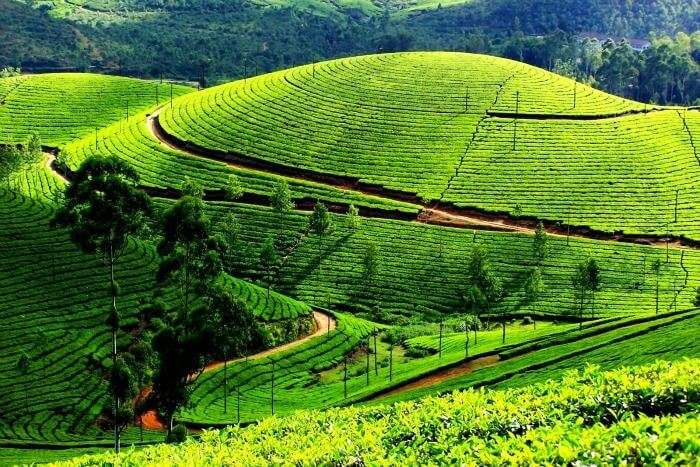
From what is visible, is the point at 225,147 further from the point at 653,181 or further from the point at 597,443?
the point at 597,443

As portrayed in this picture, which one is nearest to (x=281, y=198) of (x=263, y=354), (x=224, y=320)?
(x=263, y=354)

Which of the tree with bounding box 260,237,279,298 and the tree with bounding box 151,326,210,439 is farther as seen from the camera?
the tree with bounding box 260,237,279,298

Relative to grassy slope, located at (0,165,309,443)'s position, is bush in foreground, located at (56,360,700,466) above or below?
above

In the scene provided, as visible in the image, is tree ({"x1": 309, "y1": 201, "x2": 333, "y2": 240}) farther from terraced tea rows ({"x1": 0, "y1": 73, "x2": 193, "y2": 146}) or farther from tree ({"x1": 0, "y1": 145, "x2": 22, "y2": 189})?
terraced tea rows ({"x1": 0, "y1": 73, "x2": 193, "y2": 146})

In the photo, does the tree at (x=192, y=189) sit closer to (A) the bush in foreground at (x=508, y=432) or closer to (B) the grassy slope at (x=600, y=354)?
(B) the grassy slope at (x=600, y=354)

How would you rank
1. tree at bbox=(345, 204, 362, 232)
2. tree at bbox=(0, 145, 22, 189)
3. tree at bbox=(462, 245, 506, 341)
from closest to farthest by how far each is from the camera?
tree at bbox=(462, 245, 506, 341)
tree at bbox=(345, 204, 362, 232)
tree at bbox=(0, 145, 22, 189)

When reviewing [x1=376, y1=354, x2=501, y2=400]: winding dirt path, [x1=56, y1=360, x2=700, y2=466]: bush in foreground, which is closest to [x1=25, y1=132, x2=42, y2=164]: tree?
[x1=376, y1=354, x2=501, y2=400]: winding dirt path

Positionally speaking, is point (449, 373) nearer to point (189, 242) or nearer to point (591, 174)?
point (189, 242)
